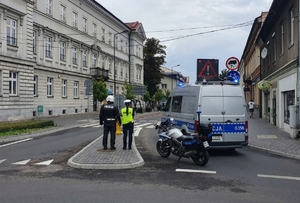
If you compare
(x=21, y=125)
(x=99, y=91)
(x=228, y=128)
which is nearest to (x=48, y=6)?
(x=99, y=91)

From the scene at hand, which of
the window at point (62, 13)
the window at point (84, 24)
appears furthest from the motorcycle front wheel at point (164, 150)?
the window at point (84, 24)

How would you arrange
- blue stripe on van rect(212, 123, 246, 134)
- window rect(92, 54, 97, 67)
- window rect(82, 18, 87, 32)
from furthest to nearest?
window rect(92, 54, 97, 67) → window rect(82, 18, 87, 32) → blue stripe on van rect(212, 123, 246, 134)

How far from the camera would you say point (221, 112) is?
1144 centimetres

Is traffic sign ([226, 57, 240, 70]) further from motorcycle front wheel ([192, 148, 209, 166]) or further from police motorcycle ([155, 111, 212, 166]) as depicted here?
motorcycle front wheel ([192, 148, 209, 166])

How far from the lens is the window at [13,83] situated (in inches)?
1109

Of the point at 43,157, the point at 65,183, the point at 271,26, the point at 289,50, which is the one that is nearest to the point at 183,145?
the point at 65,183

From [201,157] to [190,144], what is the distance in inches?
17.6

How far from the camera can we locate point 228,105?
1151 cm

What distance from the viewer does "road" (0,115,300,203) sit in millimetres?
6227

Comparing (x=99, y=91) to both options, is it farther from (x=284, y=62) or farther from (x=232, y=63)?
(x=232, y=63)

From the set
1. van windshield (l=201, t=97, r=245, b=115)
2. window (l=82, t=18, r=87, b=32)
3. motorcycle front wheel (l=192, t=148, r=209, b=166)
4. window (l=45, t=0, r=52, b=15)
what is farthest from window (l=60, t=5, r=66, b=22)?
motorcycle front wheel (l=192, t=148, r=209, b=166)

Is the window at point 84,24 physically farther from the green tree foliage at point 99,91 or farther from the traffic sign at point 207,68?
the traffic sign at point 207,68

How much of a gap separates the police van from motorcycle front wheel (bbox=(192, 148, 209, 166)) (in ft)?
5.69

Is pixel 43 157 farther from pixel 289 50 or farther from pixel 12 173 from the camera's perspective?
pixel 289 50
